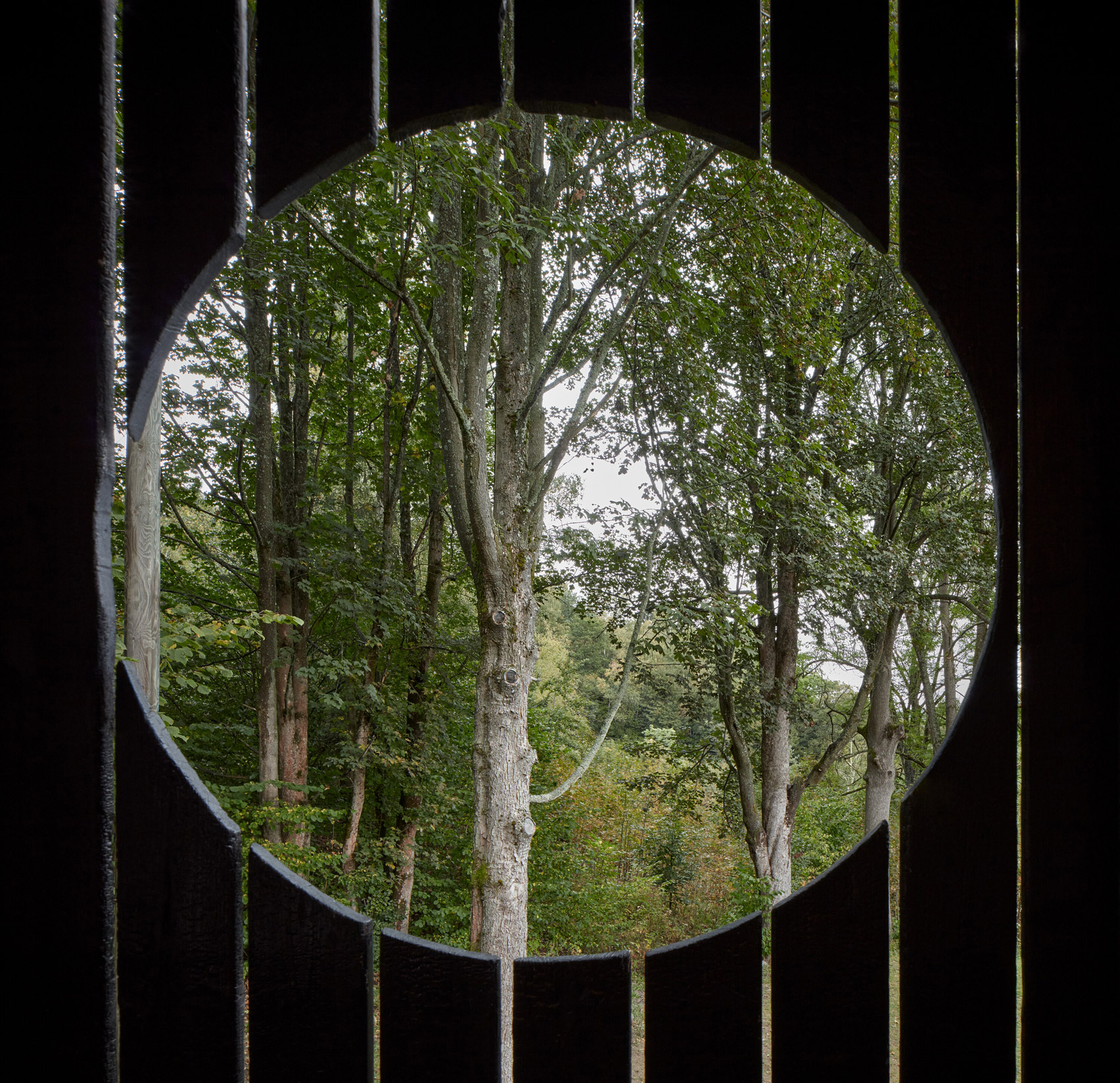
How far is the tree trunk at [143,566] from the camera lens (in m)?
3.74

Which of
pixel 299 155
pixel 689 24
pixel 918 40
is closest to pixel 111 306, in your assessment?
pixel 299 155

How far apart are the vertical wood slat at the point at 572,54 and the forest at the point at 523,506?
11.1 ft

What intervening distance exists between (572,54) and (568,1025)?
→ 2.36 feet

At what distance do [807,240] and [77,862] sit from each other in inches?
243

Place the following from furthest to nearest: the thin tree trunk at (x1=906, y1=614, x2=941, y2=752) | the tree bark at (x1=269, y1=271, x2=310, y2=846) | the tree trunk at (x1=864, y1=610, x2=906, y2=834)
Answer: the thin tree trunk at (x1=906, y1=614, x2=941, y2=752) < the tree trunk at (x1=864, y1=610, x2=906, y2=834) < the tree bark at (x1=269, y1=271, x2=310, y2=846)

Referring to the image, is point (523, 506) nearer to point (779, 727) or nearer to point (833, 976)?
point (779, 727)

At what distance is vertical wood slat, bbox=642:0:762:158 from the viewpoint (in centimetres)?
55

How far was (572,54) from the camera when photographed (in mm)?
560

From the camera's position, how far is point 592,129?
6633 mm

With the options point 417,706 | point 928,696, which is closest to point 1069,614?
point 417,706

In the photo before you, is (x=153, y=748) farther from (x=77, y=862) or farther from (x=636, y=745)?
(x=636, y=745)

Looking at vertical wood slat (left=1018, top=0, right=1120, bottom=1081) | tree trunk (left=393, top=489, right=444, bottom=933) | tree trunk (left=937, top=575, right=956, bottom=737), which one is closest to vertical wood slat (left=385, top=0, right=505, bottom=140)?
vertical wood slat (left=1018, top=0, right=1120, bottom=1081)

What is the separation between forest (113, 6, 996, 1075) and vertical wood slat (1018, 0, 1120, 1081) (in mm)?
3561

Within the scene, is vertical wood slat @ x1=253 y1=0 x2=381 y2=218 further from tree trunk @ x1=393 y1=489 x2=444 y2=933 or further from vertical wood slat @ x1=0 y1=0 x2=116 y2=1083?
tree trunk @ x1=393 y1=489 x2=444 y2=933
